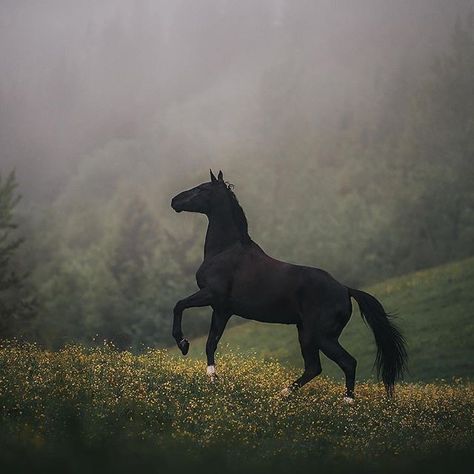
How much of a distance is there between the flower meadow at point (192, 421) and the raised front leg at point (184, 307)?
620mm

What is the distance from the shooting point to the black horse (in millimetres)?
11719

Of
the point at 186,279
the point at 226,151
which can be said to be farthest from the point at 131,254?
the point at 226,151

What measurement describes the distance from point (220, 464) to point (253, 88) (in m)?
47.2

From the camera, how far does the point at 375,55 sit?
50781 millimetres

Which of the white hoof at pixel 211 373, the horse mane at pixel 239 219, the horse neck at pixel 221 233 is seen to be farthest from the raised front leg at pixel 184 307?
the horse mane at pixel 239 219

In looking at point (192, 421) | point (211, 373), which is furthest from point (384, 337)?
point (192, 421)

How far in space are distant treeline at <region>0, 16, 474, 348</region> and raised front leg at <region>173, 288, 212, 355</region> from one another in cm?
2943

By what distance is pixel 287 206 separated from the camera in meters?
48.4

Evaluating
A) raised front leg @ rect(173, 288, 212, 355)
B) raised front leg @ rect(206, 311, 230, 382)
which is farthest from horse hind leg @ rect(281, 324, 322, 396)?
raised front leg @ rect(173, 288, 212, 355)

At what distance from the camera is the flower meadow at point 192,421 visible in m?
8.05

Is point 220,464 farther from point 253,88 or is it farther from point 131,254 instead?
point 253,88

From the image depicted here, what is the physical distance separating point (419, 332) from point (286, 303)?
2166cm

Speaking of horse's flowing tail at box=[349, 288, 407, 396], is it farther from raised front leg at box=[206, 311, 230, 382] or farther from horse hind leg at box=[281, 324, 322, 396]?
raised front leg at box=[206, 311, 230, 382]

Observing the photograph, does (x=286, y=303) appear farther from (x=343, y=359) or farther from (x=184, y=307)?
(x=184, y=307)
